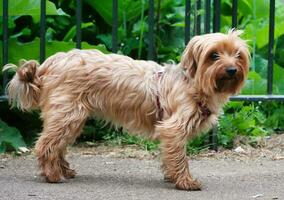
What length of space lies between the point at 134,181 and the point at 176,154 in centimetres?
43

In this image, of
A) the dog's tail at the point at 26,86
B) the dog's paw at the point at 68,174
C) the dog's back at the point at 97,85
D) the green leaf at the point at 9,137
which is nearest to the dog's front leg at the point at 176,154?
the dog's back at the point at 97,85

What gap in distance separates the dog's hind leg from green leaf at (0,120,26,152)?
36.1 inches

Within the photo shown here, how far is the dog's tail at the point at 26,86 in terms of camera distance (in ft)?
20.5

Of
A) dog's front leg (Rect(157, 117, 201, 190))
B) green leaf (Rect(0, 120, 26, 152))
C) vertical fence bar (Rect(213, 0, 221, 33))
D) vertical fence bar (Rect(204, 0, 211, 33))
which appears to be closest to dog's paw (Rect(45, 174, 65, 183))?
dog's front leg (Rect(157, 117, 201, 190))

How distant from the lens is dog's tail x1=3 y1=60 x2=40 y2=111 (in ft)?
20.5

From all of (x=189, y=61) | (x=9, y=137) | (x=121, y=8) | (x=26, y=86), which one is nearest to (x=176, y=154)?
(x=189, y=61)

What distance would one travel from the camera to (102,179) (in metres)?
6.38

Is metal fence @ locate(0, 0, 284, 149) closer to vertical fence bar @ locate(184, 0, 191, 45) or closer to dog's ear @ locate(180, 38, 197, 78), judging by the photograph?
vertical fence bar @ locate(184, 0, 191, 45)

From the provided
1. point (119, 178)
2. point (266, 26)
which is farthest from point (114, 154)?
point (266, 26)

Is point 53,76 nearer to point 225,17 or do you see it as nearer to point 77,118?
point 77,118

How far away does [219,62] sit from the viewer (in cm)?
591

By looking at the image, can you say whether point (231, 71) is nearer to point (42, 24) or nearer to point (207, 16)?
point (207, 16)

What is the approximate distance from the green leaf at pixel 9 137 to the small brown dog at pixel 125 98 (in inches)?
32.0

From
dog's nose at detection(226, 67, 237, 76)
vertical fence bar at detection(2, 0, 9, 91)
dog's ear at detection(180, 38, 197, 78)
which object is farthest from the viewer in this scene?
vertical fence bar at detection(2, 0, 9, 91)
